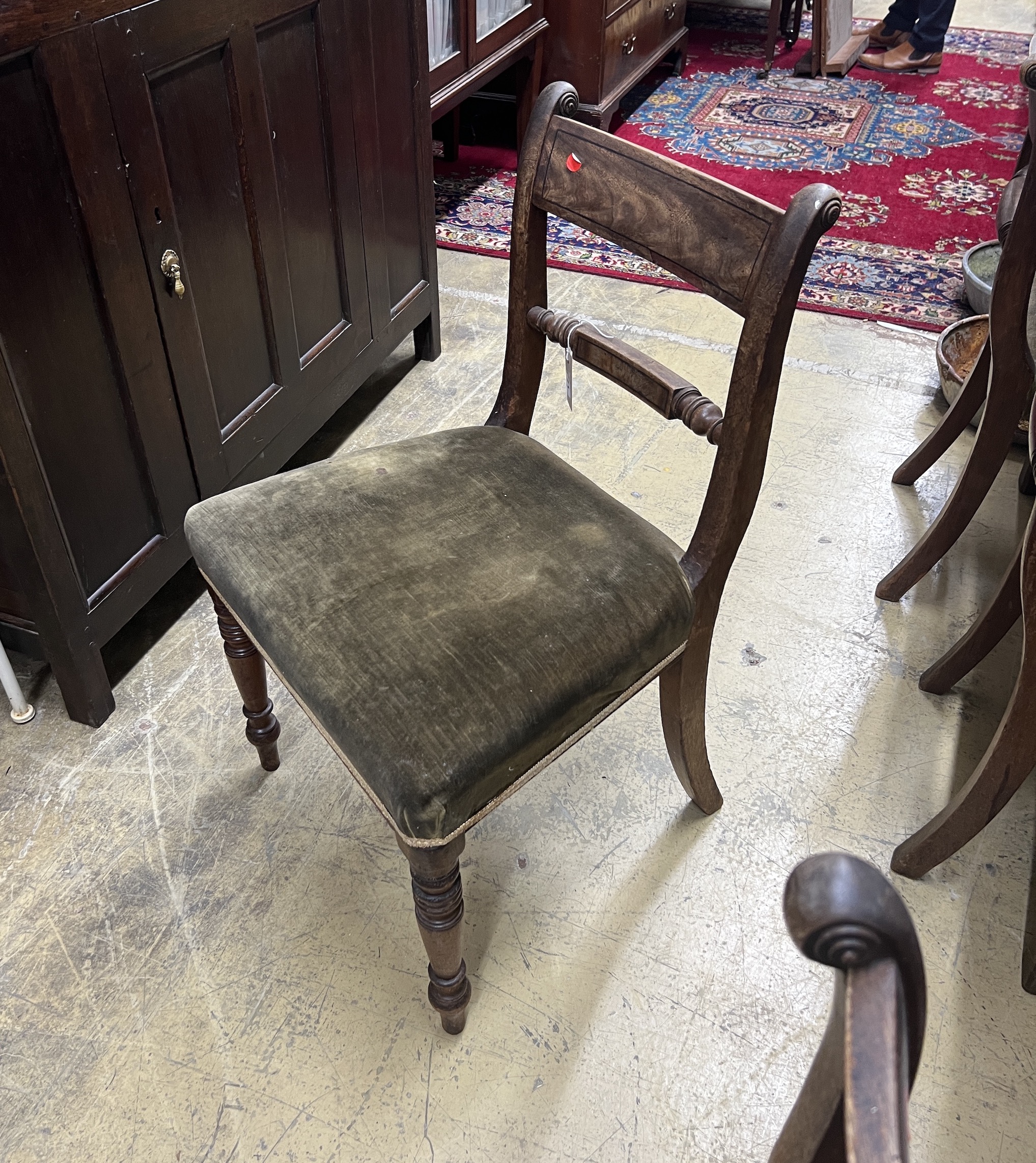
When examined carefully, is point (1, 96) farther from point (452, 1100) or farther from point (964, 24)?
point (964, 24)

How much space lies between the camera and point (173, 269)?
4.70 ft

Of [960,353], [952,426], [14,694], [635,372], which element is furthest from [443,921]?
[960,353]

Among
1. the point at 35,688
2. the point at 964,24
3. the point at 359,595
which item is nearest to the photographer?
the point at 359,595

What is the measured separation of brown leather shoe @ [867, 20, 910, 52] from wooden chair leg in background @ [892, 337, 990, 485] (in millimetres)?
3391

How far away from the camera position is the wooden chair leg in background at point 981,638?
1.45 meters

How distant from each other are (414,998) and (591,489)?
0.67 m

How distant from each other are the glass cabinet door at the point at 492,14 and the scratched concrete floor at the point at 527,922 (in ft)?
6.57

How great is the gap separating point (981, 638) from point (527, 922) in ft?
2.72

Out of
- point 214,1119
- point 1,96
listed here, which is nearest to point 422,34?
point 1,96

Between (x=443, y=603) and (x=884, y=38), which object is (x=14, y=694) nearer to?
(x=443, y=603)

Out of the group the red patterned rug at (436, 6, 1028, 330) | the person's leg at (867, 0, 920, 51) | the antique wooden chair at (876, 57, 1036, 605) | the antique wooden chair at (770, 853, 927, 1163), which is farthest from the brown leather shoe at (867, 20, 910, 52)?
the antique wooden chair at (770, 853, 927, 1163)

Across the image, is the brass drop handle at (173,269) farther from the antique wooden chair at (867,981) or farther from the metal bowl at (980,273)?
the metal bowl at (980,273)

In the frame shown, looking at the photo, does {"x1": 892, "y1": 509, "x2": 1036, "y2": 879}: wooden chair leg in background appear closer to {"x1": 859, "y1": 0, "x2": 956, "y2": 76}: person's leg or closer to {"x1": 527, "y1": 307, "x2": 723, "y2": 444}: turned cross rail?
{"x1": 527, "y1": 307, "x2": 723, "y2": 444}: turned cross rail

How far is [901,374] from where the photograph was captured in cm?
239
